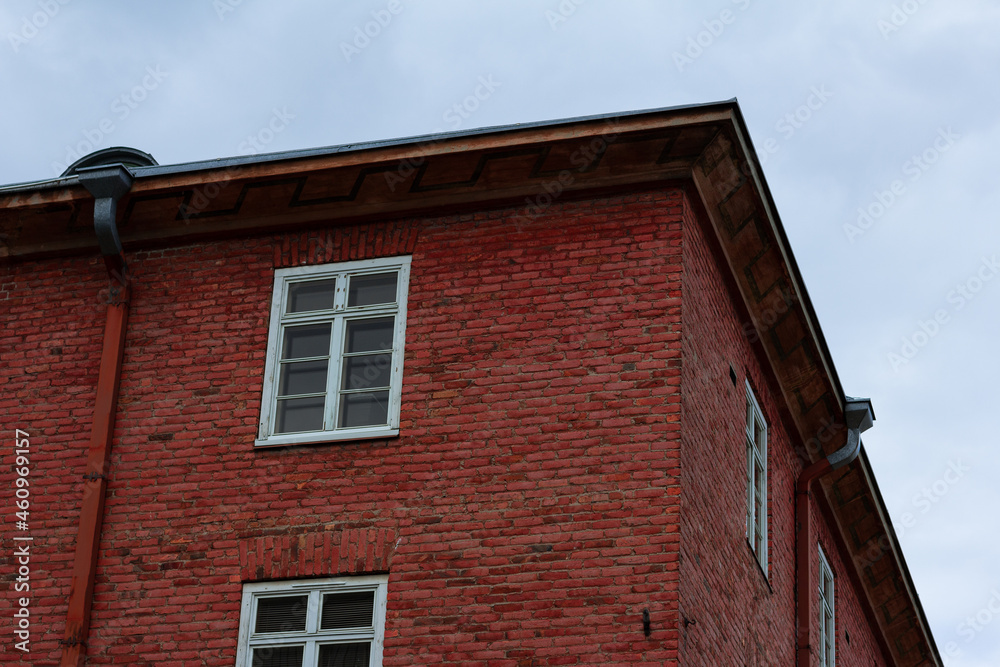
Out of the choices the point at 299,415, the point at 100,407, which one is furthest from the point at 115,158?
the point at 299,415

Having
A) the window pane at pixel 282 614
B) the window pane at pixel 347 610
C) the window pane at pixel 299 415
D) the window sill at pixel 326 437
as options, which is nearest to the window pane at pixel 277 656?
the window pane at pixel 282 614

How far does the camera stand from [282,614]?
12562mm

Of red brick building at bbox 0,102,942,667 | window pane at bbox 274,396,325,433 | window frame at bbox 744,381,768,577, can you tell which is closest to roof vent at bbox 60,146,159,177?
red brick building at bbox 0,102,942,667

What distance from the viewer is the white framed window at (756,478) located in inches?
595

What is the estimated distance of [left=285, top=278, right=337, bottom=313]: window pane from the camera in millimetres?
13867

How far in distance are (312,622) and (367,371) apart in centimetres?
232

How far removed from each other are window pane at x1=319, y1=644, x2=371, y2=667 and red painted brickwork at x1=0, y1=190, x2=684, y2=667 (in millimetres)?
283

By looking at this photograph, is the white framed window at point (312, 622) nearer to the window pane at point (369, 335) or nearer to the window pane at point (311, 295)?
the window pane at point (369, 335)

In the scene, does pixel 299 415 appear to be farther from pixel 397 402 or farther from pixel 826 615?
pixel 826 615

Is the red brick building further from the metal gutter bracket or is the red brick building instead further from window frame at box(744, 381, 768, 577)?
window frame at box(744, 381, 768, 577)

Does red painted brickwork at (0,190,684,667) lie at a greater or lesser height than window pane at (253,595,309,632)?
greater

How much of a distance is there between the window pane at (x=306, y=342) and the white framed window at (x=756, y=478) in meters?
4.43

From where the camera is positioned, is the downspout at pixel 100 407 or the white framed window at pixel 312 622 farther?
the downspout at pixel 100 407

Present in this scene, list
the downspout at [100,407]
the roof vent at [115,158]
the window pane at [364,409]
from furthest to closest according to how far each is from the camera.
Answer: the roof vent at [115,158], the window pane at [364,409], the downspout at [100,407]
